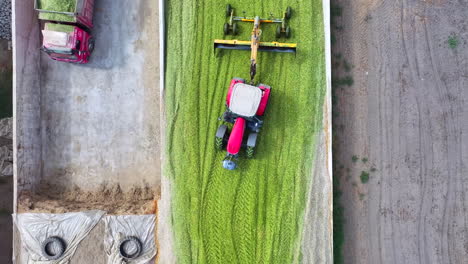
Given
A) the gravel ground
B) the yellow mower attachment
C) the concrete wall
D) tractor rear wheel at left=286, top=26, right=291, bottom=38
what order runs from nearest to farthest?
the yellow mower attachment, tractor rear wheel at left=286, top=26, right=291, bottom=38, the concrete wall, the gravel ground

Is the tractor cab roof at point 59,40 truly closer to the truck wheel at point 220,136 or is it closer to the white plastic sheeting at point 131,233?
the truck wheel at point 220,136

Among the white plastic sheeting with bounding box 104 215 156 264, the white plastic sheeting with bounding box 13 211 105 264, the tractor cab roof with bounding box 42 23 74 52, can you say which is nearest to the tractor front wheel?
the white plastic sheeting with bounding box 104 215 156 264

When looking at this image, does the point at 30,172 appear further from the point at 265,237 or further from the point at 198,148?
the point at 265,237

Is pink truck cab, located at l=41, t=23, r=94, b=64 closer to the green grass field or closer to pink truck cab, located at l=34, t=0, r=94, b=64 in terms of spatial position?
pink truck cab, located at l=34, t=0, r=94, b=64

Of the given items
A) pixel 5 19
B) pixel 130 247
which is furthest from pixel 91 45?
pixel 130 247

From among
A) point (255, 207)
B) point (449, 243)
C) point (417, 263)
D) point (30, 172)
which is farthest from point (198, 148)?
point (449, 243)

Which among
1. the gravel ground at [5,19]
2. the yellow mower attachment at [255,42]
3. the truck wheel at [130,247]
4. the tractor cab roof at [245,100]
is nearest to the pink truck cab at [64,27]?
the gravel ground at [5,19]
